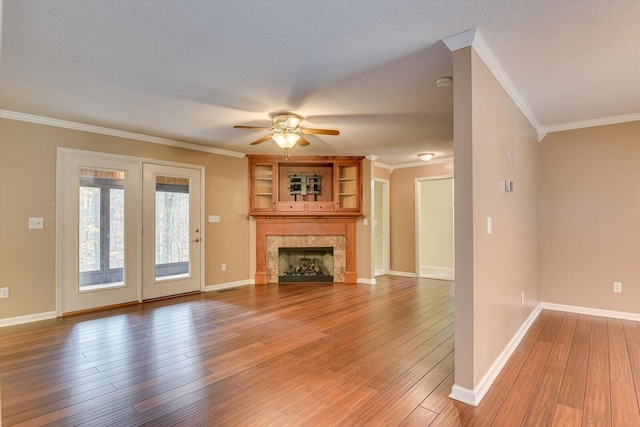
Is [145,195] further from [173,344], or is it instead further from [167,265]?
[173,344]

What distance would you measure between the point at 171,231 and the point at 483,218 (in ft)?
14.5

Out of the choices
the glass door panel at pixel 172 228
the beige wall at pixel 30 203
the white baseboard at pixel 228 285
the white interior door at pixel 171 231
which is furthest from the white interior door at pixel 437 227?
the beige wall at pixel 30 203

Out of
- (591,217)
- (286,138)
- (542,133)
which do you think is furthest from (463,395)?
(542,133)

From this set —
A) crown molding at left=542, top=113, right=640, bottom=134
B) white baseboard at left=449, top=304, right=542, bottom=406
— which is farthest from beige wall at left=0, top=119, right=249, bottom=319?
crown molding at left=542, top=113, right=640, bottom=134

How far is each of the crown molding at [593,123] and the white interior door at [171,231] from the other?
16.9 ft

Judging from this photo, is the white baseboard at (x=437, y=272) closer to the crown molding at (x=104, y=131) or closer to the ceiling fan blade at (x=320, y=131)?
the ceiling fan blade at (x=320, y=131)

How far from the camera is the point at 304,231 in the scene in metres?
6.18

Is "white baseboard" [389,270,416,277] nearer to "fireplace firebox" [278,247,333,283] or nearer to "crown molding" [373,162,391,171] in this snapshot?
"fireplace firebox" [278,247,333,283]

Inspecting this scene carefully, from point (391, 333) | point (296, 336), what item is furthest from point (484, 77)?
point (296, 336)

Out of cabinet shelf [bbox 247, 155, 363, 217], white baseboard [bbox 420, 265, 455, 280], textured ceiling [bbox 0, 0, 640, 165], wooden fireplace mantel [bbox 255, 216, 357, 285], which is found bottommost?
white baseboard [bbox 420, 265, 455, 280]

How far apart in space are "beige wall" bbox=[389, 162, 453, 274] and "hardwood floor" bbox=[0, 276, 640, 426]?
108 inches

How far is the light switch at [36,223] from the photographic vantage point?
3803mm

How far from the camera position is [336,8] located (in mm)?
1863

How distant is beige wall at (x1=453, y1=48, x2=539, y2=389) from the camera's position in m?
2.13
